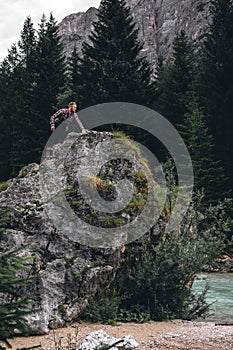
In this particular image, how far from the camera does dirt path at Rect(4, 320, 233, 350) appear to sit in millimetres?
6305

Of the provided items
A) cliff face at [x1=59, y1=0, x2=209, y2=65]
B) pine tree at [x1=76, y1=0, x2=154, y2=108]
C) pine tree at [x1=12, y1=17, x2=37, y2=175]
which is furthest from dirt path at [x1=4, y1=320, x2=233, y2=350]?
cliff face at [x1=59, y1=0, x2=209, y2=65]

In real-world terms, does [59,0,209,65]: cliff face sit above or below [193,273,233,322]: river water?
above

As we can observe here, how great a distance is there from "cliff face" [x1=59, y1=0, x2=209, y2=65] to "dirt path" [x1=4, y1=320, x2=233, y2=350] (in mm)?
78188

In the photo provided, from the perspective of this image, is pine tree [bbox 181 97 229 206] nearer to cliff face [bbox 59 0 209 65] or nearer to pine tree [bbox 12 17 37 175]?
pine tree [bbox 12 17 37 175]

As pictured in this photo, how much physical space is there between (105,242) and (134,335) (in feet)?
5.87

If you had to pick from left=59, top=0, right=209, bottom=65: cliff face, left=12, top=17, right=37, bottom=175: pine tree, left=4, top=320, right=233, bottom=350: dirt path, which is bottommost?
left=4, top=320, right=233, bottom=350: dirt path

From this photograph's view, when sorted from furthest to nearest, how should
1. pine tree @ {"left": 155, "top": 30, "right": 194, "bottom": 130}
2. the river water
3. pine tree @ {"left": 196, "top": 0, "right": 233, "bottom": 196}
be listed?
pine tree @ {"left": 155, "top": 30, "right": 194, "bottom": 130}
pine tree @ {"left": 196, "top": 0, "right": 233, "bottom": 196}
the river water

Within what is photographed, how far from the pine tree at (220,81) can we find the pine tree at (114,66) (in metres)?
3.90

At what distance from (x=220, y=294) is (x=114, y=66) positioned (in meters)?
18.4

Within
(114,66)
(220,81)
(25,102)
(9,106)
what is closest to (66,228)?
(114,66)

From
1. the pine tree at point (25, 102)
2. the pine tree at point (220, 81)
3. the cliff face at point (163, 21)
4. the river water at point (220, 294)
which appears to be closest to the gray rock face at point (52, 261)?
the river water at point (220, 294)

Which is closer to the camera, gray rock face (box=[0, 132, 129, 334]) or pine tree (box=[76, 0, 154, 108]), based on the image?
gray rock face (box=[0, 132, 129, 334])

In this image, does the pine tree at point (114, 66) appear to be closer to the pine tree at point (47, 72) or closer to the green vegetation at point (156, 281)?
the pine tree at point (47, 72)

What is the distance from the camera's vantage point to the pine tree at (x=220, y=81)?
27.8 m
